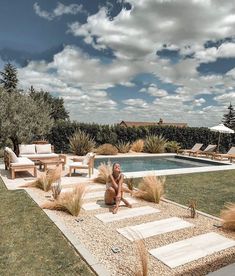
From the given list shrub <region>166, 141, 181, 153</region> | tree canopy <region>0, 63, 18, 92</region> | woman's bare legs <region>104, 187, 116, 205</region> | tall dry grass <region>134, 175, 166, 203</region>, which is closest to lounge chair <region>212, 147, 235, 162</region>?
shrub <region>166, 141, 181, 153</region>

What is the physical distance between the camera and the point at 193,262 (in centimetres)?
438

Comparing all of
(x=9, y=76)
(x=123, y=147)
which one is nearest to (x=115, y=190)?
(x=123, y=147)

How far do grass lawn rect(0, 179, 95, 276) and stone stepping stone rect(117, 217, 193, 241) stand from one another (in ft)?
3.81

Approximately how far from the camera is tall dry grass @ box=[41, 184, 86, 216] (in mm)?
6504

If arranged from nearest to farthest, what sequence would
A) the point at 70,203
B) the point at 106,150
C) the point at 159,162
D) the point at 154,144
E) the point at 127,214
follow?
the point at 70,203
the point at 127,214
the point at 159,162
the point at 106,150
the point at 154,144

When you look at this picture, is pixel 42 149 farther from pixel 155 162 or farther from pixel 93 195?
pixel 155 162

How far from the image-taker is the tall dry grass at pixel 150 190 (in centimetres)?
772

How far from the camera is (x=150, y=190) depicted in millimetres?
7836

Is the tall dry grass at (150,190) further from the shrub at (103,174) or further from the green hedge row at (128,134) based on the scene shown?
the green hedge row at (128,134)

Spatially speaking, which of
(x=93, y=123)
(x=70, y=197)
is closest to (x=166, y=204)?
(x=70, y=197)

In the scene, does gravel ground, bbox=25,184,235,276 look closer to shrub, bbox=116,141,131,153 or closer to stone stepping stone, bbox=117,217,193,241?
stone stepping stone, bbox=117,217,193,241

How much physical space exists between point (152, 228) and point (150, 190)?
2.09 m

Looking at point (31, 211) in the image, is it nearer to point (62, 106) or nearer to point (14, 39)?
point (14, 39)

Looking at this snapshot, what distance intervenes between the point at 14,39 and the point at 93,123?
1038cm
